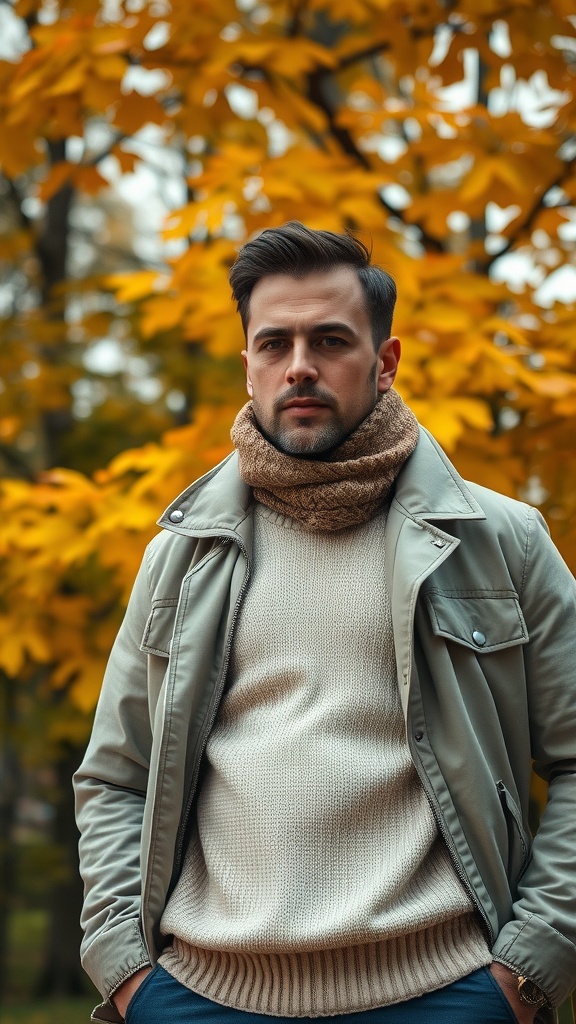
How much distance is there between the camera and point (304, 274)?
249cm

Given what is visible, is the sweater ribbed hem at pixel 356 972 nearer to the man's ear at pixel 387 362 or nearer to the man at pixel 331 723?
the man at pixel 331 723

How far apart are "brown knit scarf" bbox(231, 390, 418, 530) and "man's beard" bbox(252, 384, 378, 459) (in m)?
0.02

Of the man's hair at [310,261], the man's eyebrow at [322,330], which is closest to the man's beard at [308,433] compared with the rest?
the man's eyebrow at [322,330]

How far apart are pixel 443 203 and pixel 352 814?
2991 millimetres

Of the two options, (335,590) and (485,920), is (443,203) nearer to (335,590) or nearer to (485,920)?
(335,590)

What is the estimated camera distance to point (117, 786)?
8.46 ft

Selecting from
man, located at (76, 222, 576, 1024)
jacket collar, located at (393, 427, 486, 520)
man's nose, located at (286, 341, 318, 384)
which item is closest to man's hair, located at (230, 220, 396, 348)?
man, located at (76, 222, 576, 1024)

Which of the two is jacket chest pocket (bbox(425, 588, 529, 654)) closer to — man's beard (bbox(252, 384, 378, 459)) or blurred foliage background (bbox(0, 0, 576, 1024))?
man's beard (bbox(252, 384, 378, 459))

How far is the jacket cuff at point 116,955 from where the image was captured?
2350 millimetres

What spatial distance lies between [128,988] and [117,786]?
432 millimetres

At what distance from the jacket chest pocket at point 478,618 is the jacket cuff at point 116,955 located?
91cm

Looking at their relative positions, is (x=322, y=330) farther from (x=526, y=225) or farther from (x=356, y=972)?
(x=526, y=225)

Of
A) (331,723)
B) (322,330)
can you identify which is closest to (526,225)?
(322,330)

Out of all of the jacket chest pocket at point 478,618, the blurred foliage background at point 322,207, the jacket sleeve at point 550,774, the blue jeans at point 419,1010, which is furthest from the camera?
the blurred foliage background at point 322,207
